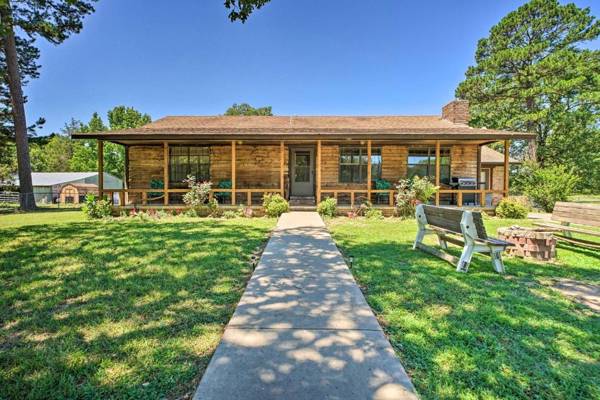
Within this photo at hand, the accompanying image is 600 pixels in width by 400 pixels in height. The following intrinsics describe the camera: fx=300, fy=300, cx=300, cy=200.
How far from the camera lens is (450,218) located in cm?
506

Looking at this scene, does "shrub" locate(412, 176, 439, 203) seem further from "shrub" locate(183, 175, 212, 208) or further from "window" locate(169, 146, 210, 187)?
"window" locate(169, 146, 210, 187)

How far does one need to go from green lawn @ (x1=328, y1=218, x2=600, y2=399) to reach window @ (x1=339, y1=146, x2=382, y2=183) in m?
9.15

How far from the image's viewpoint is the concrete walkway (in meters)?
1.89

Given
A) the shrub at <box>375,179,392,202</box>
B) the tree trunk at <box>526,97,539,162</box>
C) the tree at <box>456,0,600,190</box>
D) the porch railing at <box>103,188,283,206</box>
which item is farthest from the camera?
the tree trunk at <box>526,97,539,162</box>

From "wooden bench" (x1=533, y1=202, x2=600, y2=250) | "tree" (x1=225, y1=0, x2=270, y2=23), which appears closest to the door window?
"tree" (x1=225, y1=0, x2=270, y2=23)

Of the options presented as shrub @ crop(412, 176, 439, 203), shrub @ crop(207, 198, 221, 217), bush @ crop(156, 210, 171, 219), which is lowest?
bush @ crop(156, 210, 171, 219)

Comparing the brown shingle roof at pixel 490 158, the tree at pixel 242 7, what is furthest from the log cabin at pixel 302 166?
the tree at pixel 242 7

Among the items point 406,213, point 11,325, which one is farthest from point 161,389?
point 406,213

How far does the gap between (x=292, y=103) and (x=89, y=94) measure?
27845mm

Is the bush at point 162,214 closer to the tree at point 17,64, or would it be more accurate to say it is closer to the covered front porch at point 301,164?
the covered front porch at point 301,164

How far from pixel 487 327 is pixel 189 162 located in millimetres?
13848

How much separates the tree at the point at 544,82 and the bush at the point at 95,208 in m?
25.6

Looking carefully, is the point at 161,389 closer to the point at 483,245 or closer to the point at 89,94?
the point at 483,245

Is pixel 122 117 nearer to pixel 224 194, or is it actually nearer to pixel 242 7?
pixel 224 194
